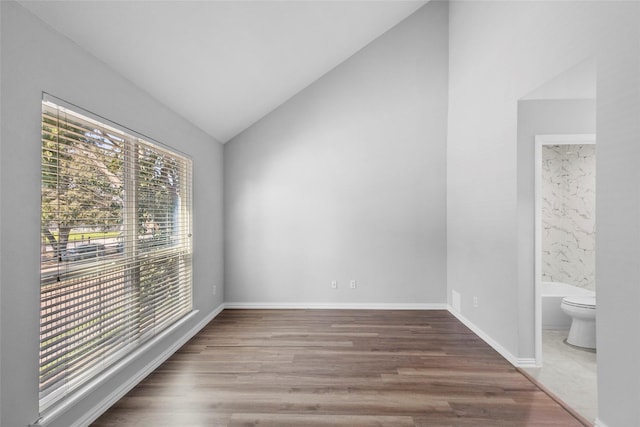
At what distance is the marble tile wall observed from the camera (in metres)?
4.65

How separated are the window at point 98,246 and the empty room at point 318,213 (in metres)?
0.02

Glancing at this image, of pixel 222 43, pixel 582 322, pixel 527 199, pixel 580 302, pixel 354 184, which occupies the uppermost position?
pixel 222 43

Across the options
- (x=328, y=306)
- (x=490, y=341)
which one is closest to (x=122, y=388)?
(x=328, y=306)

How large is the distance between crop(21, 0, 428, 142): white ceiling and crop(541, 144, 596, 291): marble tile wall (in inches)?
120

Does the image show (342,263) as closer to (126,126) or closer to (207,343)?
(207,343)

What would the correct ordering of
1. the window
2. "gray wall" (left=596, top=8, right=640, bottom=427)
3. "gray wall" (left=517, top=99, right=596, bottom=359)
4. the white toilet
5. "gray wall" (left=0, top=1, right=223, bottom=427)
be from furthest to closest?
the white toilet
"gray wall" (left=517, top=99, right=596, bottom=359)
the window
"gray wall" (left=596, top=8, right=640, bottom=427)
"gray wall" (left=0, top=1, right=223, bottom=427)

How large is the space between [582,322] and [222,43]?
4.12 meters

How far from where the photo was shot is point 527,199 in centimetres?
279

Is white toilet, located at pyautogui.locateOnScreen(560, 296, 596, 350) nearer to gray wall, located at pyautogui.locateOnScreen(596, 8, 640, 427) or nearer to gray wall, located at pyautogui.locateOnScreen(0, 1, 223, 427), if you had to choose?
gray wall, located at pyautogui.locateOnScreen(596, 8, 640, 427)

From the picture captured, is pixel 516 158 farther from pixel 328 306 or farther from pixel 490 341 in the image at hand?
pixel 328 306

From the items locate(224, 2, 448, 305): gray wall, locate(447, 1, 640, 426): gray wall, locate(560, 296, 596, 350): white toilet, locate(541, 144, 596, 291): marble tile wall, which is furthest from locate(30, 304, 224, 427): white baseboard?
locate(541, 144, 596, 291): marble tile wall

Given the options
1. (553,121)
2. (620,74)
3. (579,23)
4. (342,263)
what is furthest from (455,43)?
(342,263)

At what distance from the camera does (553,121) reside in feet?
9.27

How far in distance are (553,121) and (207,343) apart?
385 centimetres
